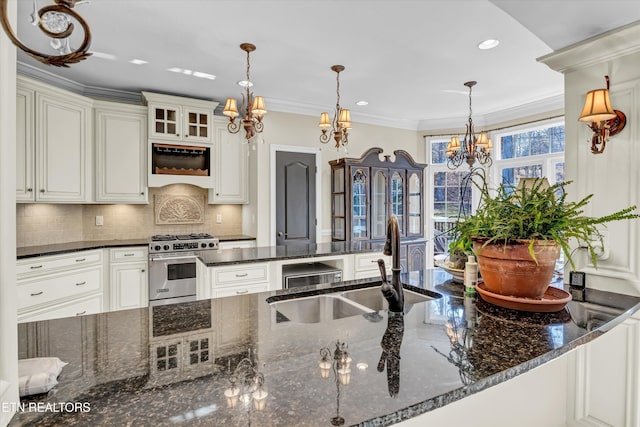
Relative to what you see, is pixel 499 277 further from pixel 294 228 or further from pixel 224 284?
pixel 294 228

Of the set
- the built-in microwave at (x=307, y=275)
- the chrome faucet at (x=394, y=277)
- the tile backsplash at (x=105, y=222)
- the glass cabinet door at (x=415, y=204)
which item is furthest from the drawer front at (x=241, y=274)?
the glass cabinet door at (x=415, y=204)

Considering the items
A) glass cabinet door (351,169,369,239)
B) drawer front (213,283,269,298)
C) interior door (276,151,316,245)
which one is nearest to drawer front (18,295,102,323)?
drawer front (213,283,269,298)

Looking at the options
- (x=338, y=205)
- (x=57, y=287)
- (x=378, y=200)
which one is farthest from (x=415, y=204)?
(x=57, y=287)

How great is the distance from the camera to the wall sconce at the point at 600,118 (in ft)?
5.82

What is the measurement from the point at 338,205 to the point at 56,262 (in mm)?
3277

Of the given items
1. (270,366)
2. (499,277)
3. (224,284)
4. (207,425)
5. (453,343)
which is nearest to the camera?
(207,425)

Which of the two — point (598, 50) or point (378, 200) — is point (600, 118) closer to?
point (598, 50)

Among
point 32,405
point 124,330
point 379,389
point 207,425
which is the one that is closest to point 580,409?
point 379,389

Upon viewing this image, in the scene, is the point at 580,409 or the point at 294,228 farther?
the point at 294,228

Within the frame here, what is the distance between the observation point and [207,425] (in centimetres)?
65

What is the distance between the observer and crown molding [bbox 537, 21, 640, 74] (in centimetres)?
176

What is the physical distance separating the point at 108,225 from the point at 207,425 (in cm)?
433

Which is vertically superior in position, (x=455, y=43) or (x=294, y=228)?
(x=455, y=43)

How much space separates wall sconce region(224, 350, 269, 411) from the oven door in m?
3.33
